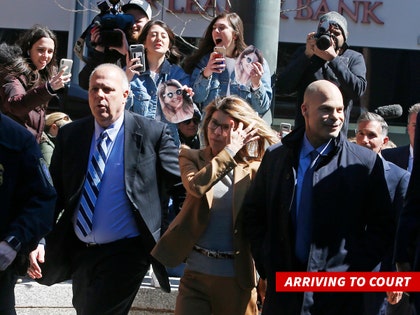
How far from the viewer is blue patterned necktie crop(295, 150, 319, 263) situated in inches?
227

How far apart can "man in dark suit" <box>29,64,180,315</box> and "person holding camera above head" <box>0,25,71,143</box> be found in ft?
3.81

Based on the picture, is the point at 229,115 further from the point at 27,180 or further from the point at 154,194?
the point at 27,180

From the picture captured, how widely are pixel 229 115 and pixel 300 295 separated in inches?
59.2

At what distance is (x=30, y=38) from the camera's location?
332 inches

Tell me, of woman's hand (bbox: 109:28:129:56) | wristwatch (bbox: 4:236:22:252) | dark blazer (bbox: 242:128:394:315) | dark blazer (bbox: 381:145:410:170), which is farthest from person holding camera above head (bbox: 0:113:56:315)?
dark blazer (bbox: 381:145:410:170)

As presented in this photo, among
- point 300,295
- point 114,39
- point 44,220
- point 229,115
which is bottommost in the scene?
point 300,295

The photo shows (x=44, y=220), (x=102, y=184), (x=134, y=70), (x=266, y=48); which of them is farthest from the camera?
(x=266, y=48)

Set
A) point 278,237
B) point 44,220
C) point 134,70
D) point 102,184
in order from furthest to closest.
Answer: point 134,70, point 102,184, point 278,237, point 44,220

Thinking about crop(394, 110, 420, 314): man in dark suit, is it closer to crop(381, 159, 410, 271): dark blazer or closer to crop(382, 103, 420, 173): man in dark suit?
crop(381, 159, 410, 271): dark blazer

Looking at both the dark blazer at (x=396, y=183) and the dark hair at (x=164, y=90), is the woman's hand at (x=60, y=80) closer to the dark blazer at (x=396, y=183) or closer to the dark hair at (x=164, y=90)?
the dark hair at (x=164, y=90)

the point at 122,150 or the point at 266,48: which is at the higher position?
the point at 266,48

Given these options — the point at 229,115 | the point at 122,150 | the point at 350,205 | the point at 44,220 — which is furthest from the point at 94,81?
the point at 350,205

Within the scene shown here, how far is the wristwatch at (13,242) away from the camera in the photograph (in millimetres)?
5242

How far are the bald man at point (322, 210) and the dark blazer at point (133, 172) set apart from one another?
0.87 metres
